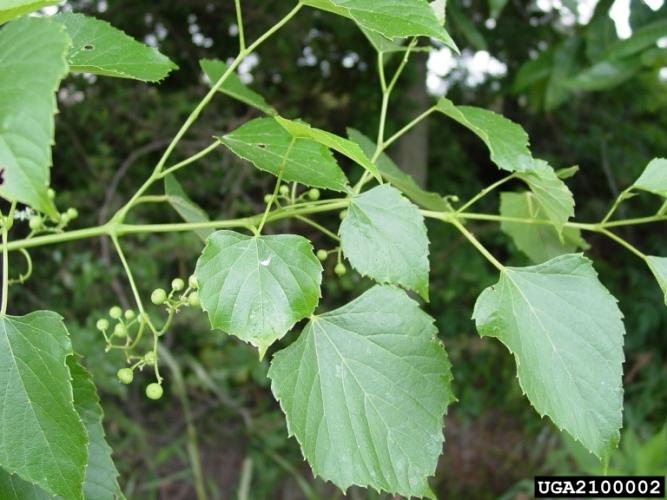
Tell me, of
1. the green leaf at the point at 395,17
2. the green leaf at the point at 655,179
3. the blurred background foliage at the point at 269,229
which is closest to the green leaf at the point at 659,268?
the green leaf at the point at 655,179

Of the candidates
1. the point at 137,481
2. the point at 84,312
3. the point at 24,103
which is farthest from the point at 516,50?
the point at 24,103

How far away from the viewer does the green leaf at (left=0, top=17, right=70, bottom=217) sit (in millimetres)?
387

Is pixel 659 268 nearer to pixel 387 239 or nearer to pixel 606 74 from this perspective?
pixel 387 239

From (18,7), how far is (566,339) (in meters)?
0.51

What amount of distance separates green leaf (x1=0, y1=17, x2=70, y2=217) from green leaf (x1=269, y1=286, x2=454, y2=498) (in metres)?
0.30

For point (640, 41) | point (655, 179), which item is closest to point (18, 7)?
point (655, 179)

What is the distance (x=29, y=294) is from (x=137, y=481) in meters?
0.72

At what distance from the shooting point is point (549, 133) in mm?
3350

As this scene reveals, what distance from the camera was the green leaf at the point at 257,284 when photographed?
0.56 meters

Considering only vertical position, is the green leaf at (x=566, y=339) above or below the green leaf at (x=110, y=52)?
below

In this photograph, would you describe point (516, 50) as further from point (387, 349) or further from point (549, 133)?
point (387, 349)

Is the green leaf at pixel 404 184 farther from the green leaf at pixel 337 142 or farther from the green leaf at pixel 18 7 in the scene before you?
the green leaf at pixel 18 7

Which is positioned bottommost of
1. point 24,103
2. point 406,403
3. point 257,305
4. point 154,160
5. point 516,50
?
point 154,160

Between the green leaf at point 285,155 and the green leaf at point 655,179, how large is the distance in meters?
0.29
